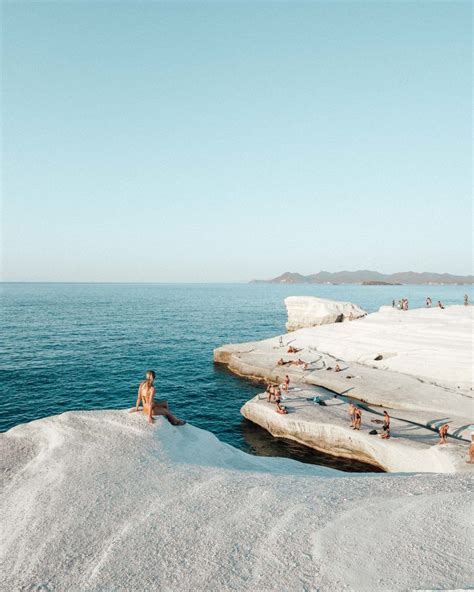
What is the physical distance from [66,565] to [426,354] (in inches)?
1540

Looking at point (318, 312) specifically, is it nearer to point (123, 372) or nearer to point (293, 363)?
point (293, 363)

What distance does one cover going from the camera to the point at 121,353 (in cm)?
5350

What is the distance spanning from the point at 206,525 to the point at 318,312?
2535 inches

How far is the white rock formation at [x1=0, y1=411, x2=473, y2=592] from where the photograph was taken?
21.5 ft

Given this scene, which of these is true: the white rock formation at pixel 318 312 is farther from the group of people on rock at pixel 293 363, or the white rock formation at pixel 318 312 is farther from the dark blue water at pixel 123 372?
the group of people on rock at pixel 293 363

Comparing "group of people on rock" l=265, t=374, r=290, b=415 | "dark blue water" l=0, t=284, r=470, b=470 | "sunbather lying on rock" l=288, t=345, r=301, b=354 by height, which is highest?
"sunbather lying on rock" l=288, t=345, r=301, b=354

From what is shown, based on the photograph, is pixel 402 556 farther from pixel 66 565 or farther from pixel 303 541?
pixel 66 565

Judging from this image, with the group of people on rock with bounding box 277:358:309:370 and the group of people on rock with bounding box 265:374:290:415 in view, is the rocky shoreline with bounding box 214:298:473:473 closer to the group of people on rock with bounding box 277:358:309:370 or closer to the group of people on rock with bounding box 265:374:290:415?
the group of people on rock with bounding box 277:358:309:370

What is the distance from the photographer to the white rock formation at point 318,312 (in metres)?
68.4

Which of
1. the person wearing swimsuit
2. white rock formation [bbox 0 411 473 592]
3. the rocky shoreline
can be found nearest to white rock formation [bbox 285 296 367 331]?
the rocky shoreline

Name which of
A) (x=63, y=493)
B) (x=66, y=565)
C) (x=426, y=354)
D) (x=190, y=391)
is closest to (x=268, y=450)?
(x=190, y=391)

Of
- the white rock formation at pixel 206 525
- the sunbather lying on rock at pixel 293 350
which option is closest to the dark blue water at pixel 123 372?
the sunbather lying on rock at pixel 293 350

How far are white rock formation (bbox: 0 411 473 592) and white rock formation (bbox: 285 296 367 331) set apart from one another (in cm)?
5800

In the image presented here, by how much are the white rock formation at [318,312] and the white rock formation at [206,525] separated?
58.0 meters
